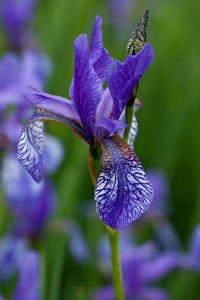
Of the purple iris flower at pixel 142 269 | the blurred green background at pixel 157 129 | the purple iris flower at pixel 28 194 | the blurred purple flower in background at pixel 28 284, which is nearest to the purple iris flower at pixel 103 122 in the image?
the blurred purple flower in background at pixel 28 284

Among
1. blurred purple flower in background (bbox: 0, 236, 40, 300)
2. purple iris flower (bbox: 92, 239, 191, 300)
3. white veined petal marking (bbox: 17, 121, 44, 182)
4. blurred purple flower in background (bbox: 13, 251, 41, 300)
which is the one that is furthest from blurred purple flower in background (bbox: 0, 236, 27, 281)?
white veined petal marking (bbox: 17, 121, 44, 182)

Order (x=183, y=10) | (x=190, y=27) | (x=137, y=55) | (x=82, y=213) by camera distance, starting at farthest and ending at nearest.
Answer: (x=183, y=10) < (x=190, y=27) < (x=82, y=213) < (x=137, y=55)

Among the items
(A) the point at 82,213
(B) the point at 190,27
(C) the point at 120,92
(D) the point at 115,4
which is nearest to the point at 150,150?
(A) the point at 82,213

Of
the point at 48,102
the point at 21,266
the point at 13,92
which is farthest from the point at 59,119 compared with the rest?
the point at 13,92

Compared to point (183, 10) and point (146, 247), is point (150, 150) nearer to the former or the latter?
point (146, 247)

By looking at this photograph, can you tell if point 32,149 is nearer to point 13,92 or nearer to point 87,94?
point 87,94

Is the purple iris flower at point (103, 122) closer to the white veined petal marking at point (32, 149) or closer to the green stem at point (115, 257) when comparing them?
the white veined petal marking at point (32, 149)
